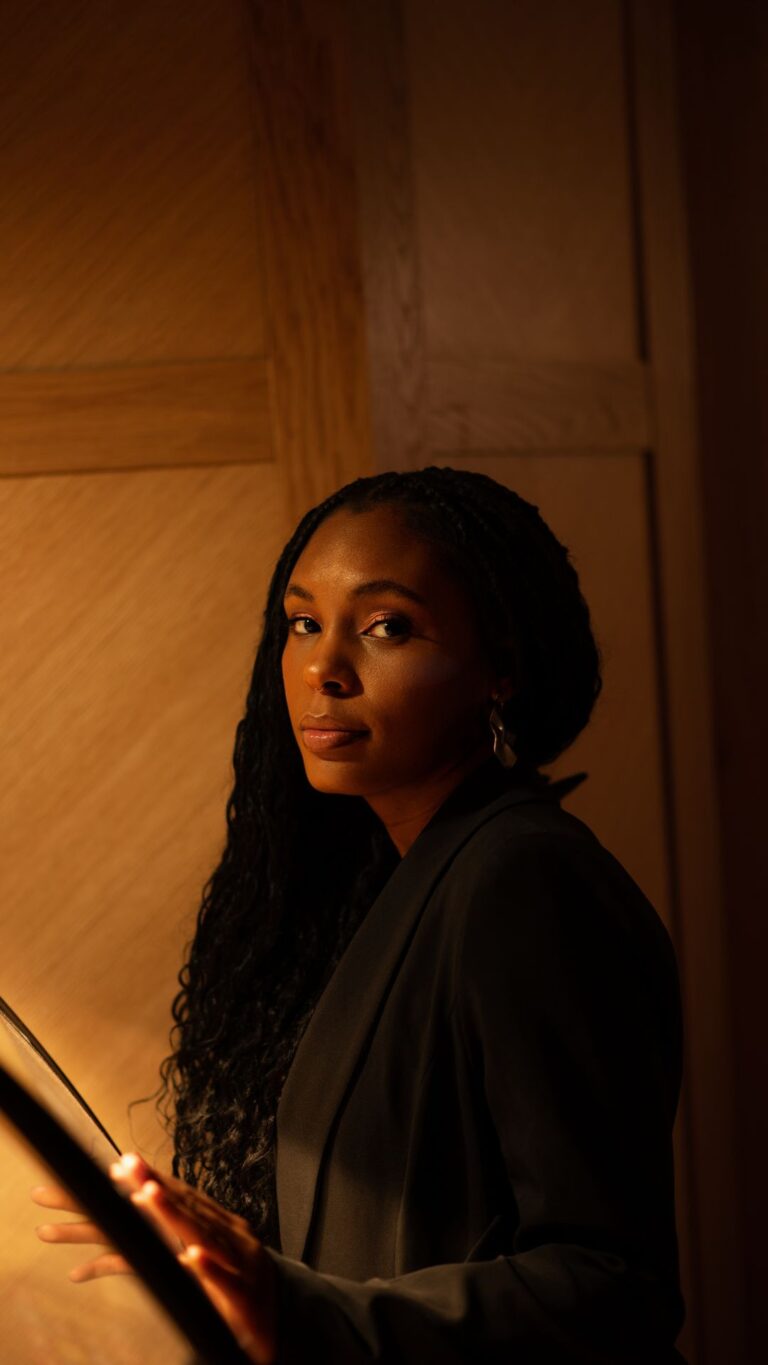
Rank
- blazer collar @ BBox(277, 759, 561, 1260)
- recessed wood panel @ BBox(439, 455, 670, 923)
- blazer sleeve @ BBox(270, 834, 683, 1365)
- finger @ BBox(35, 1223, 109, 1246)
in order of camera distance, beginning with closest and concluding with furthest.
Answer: finger @ BBox(35, 1223, 109, 1246), blazer sleeve @ BBox(270, 834, 683, 1365), blazer collar @ BBox(277, 759, 561, 1260), recessed wood panel @ BBox(439, 455, 670, 923)

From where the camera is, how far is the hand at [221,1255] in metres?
0.70

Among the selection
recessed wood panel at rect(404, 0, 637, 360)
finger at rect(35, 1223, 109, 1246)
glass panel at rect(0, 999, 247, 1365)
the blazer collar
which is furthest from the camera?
recessed wood panel at rect(404, 0, 637, 360)

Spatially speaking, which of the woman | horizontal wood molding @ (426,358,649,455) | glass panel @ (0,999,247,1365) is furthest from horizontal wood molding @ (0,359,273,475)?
glass panel @ (0,999,247,1365)

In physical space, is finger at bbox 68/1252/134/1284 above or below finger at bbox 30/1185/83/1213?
below

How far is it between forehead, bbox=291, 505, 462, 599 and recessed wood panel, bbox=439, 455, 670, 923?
87 cm

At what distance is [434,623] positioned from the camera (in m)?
1.03

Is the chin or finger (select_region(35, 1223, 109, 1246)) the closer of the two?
finger (select_region(35, 1223, 109, 1246))

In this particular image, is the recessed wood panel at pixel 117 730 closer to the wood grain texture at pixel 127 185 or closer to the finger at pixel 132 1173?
the wood grain texture at pixel 127 185

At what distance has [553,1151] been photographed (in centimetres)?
84

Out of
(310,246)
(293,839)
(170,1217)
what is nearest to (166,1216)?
(170,1217)

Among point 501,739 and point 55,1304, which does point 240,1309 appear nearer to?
point 55,1304

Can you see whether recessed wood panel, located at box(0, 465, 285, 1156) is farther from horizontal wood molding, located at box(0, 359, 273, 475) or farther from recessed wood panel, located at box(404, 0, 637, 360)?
recessed wood panel, located at box(404, 0, 637, 360)

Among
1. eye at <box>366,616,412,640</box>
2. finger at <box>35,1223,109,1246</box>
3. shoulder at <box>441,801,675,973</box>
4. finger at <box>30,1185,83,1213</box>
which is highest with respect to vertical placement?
eye at <box>366,616,412,640</box>

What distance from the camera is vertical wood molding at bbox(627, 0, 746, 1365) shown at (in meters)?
1.97
